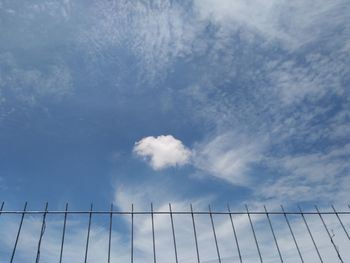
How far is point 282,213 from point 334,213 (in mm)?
2872

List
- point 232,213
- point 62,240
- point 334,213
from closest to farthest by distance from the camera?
point 62,240 → point 232,213 → point 334,213

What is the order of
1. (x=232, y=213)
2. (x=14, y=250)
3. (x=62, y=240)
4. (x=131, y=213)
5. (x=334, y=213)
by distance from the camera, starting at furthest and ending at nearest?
(x=334, y=213)
(x=232, y=213)
(x=131, y=213)
(x=62, y=240)
(x=14, y=250)

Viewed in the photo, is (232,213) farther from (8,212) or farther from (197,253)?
(8,212)

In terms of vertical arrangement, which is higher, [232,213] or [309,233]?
[232,213]

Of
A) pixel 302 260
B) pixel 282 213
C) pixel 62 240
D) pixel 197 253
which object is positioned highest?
pixel 282 213

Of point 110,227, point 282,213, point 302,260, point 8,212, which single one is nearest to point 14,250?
point 8,212

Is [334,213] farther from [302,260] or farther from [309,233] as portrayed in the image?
[302,260]

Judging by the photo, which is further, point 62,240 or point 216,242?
point 216,242

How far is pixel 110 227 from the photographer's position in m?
7.82

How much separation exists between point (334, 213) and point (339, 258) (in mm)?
1856

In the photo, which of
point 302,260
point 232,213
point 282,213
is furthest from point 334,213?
point 232,213

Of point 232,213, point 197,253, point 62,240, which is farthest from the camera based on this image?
point 232,213

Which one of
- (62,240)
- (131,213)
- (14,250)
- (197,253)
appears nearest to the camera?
(14,250)

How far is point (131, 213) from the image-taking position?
27.6 feet
